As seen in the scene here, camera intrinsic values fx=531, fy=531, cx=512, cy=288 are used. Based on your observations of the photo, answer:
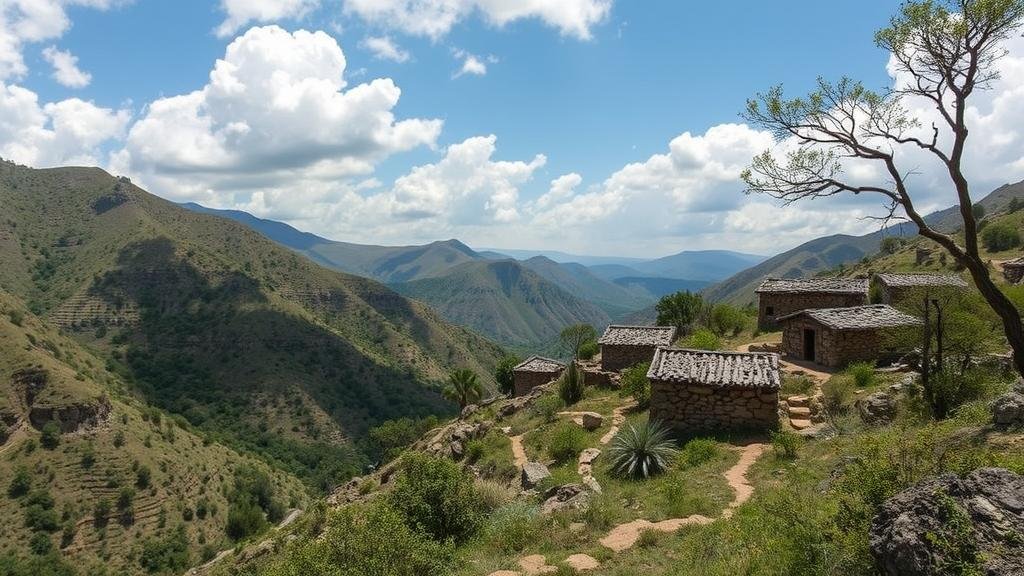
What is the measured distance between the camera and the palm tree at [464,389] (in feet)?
142

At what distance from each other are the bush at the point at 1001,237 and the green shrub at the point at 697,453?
173ft

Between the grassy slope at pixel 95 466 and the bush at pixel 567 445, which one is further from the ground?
the bush at pixel 567 445

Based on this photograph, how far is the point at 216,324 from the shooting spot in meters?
103

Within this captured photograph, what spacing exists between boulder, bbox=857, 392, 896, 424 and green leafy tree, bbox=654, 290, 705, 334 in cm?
2581

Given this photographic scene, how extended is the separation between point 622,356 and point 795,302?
478 inches

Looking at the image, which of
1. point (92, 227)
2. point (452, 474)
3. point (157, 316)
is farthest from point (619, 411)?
point (92, 227)

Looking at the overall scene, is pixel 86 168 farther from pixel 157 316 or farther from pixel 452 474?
pixel 452 474

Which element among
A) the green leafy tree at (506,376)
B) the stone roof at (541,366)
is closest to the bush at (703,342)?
the stone roof at (541,366)

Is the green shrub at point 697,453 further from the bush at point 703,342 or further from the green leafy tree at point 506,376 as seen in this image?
the green leafy tree at point 506,376

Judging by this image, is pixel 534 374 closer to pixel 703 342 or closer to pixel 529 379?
pixel 529 379

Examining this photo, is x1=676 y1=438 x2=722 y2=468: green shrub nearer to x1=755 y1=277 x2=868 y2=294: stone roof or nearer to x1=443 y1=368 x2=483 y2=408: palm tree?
x1=755 y1=277 x2=868 y2=294: stone roof

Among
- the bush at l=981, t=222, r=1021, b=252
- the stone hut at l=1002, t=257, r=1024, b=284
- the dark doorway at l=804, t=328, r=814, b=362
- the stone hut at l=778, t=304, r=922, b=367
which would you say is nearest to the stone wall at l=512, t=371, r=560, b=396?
the dark doorway at l=804, t=328, r=814, b=362

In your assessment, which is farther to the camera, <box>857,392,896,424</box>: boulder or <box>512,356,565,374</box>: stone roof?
<box>512,356,565,374</box>: stone roof

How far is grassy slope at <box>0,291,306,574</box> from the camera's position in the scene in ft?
167
